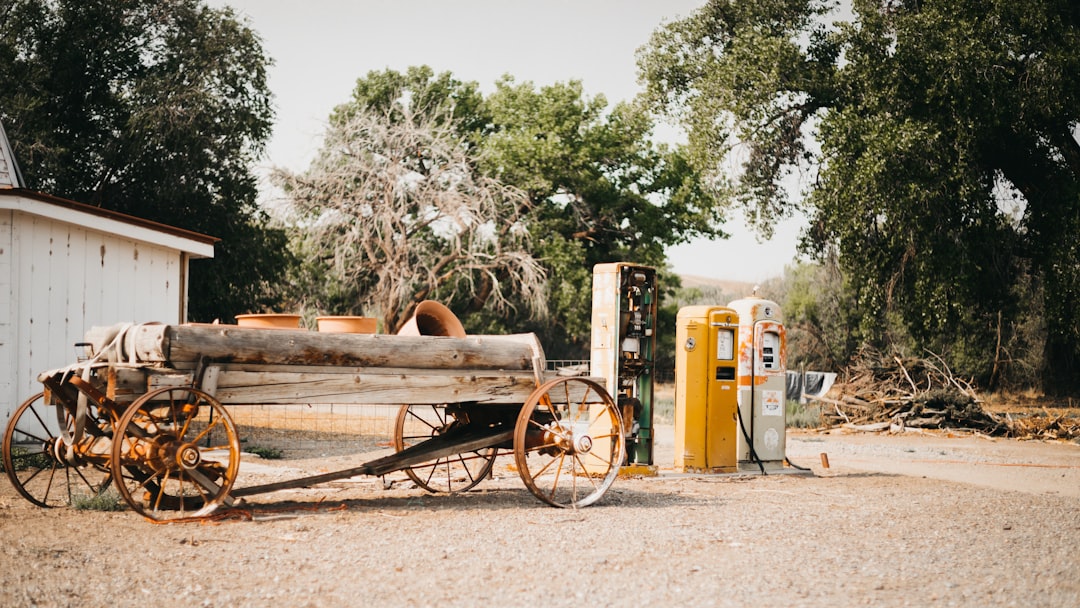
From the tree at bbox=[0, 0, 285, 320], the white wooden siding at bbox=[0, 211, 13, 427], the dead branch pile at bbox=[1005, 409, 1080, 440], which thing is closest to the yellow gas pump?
the white wooden siding at bbox=[0, 211, 13, 427]

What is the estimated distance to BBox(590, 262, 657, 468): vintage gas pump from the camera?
35.2ft

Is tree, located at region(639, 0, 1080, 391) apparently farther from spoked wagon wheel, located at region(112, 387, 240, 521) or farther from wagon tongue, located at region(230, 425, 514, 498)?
spoked wagon wheel, located at region(112, 387, 240, 521)

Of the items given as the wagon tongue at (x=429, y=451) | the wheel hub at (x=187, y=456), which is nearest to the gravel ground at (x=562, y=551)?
the wagon tongue at (x=429, y=451)

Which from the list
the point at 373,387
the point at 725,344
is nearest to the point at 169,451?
the point at 373,387

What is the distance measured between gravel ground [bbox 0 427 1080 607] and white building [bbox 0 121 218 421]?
3485 mm

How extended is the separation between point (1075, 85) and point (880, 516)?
13831 mm

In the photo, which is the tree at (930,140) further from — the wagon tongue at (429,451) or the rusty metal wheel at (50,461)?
the rusty metal wheel at (50,461)

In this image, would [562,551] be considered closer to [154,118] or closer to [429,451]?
[429,451]

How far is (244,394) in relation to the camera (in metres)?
7.31

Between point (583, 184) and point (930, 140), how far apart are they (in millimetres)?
13765

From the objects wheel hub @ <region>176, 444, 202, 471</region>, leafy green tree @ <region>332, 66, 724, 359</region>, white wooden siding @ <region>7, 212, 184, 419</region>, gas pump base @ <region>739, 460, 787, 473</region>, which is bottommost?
gas pump base @ <region>739, 460, 787, 473</region>

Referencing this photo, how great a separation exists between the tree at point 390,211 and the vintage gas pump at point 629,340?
13.7 metres

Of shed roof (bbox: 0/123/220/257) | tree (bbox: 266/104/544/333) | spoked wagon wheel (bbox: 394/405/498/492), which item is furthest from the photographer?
tree (bbox: 266/104/544/333)

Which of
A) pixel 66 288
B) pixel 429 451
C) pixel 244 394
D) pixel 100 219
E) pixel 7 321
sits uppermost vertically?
pixel 100 219
